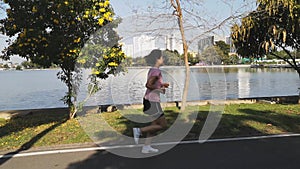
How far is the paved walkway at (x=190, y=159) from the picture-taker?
480 cm

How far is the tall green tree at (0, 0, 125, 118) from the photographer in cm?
819

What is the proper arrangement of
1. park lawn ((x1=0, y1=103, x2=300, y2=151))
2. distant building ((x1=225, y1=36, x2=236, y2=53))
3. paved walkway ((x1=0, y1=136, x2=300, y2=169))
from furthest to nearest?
distant building ((x1=225, y1=36, x2=236, y2=53)) → park lawn ((x1=0, y1=103, x2=300, y2=151)) → paved walkway ((x1=0, y1=136, x2=300, y2=169))

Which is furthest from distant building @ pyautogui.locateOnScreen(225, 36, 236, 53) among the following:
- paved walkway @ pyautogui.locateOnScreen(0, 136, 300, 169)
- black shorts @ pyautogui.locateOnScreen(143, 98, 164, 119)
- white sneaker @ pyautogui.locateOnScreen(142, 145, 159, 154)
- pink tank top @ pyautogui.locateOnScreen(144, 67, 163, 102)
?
white sneaker @ pyautogui.locateOnScreen(142, 145, 159, 154)

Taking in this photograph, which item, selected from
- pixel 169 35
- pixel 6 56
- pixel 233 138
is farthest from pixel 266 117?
pixel 6 56

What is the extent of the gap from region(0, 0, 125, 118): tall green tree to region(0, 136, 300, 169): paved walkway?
3.67 meters

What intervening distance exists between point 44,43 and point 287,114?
703 centimetres

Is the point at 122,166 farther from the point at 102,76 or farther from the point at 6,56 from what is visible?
the point at 6,56

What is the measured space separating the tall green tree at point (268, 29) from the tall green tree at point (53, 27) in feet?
16.5

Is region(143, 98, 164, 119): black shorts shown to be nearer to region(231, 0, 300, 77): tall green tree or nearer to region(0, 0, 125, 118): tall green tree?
region(0, 0, 125, 118): tall green tree

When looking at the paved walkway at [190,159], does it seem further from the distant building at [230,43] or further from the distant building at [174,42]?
the distant building at [230,43]

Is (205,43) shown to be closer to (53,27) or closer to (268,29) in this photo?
(268,29)

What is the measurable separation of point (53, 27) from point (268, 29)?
769 centimetres

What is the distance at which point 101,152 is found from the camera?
559 cm

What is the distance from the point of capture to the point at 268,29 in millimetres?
11727
